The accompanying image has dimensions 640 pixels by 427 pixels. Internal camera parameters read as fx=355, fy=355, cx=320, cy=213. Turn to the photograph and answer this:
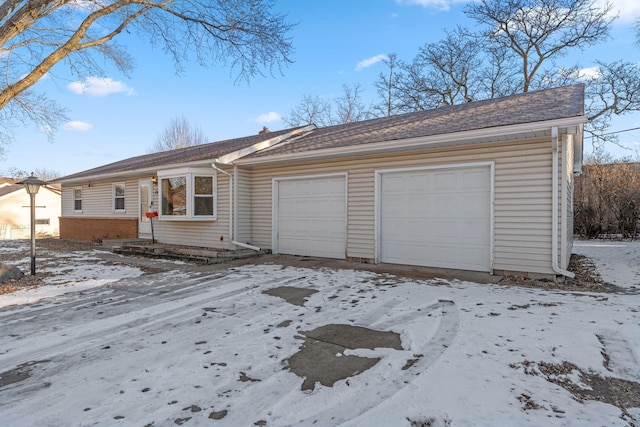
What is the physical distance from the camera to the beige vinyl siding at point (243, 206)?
33.1ft

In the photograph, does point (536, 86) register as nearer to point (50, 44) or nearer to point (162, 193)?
point (162, 193)

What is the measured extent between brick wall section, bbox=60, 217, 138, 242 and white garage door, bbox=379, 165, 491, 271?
9.69 meters

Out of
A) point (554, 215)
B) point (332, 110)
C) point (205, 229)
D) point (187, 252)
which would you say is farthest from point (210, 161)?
point (332, 110)

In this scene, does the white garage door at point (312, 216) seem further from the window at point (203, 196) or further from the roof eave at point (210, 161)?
the window at point (203, 196)

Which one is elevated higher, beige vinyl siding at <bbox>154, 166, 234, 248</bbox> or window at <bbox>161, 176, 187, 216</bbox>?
window at <bbox>161, 176, 187, 216</bbox>

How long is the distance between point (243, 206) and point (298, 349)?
728cm

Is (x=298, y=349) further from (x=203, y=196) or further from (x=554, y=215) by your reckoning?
(x=203, y=196)

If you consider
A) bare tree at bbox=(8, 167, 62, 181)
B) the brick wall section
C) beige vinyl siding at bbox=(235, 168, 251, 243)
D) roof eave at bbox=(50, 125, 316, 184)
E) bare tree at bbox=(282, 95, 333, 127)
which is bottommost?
the brick wall section

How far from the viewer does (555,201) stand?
603 centimetres

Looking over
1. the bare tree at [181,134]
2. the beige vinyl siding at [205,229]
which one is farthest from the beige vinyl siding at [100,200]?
the bare tree at [181,134]

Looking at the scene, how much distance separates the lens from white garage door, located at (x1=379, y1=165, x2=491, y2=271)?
6926 millimetres

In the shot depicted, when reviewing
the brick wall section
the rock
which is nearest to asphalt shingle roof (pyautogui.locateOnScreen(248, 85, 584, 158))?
the rock

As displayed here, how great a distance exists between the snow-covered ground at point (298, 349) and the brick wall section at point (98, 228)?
770cm

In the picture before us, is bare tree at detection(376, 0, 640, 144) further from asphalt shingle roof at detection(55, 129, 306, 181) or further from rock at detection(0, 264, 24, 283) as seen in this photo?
rock at detection(0, 264, 24, 283)
